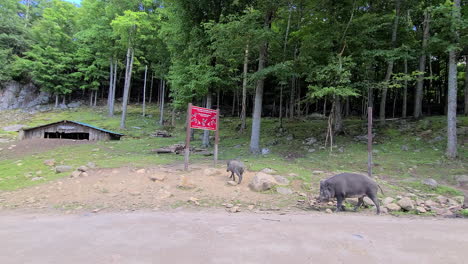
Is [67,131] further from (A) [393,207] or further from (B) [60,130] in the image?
(A) [393,207]

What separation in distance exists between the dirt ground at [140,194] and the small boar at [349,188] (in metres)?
1.04

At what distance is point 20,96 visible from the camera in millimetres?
44031

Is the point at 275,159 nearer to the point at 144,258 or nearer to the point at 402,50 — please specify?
the point at 402,50

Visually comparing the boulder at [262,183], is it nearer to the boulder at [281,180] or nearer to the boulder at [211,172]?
the boulder at [281,180]

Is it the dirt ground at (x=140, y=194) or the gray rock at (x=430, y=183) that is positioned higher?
the gray rock at (x=430, y=183)

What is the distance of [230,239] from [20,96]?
5330 cm

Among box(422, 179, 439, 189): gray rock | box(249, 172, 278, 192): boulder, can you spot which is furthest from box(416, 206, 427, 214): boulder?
box(249, 172, 278, 192): boulder

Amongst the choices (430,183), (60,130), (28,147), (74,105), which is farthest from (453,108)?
(74,105)

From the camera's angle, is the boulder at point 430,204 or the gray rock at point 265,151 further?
the gray rock at point 265,151

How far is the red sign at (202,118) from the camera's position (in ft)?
37.0

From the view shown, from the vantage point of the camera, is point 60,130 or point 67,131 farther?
point 67,131

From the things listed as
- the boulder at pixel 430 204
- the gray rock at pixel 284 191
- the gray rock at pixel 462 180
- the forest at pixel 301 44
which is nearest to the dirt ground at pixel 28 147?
the forest at pixel 301 44

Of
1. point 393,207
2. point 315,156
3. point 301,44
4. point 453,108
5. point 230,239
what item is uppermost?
point 301,44

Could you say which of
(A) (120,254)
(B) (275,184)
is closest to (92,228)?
(A) (120,254)
